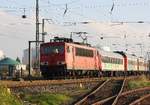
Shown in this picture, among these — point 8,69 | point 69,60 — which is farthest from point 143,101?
point 8,69

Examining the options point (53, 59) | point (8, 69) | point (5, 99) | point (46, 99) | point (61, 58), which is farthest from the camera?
point (8, 69)

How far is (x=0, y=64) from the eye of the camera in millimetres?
71938

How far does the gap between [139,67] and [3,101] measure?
65.2 metres

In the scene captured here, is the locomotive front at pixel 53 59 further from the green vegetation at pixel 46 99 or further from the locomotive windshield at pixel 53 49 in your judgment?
the green vegetation at pixel 46 99

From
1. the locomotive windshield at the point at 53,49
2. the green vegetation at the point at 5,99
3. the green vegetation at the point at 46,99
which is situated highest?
the locomotive windshield at the point at 53,49

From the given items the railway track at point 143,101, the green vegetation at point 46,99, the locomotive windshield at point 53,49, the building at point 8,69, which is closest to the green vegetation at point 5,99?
the green vegetation at point 46,99

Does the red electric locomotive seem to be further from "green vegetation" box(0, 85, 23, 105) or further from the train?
"green vegetation" box(0, 85, 23, 105)

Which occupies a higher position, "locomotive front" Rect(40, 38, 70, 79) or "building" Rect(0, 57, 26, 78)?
"locomotive front" Rect(40, 38, 70, 79)

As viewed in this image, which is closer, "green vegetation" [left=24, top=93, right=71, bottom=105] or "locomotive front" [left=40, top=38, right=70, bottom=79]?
"green vegetation" [left=24, top=93, right=71, bottom=105]

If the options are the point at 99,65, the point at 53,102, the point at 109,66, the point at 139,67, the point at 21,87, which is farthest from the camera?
the point at 139,67

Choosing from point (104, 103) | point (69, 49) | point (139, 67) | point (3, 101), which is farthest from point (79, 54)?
point (139, 67)

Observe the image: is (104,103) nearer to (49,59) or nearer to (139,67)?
(49,59)

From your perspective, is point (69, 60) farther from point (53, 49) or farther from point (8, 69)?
point (8, 69)

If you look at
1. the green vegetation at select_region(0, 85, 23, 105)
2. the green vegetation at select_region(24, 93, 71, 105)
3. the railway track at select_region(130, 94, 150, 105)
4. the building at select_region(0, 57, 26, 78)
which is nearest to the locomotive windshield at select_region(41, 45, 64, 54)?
the building at select_region(0, 57, 26, 78)
